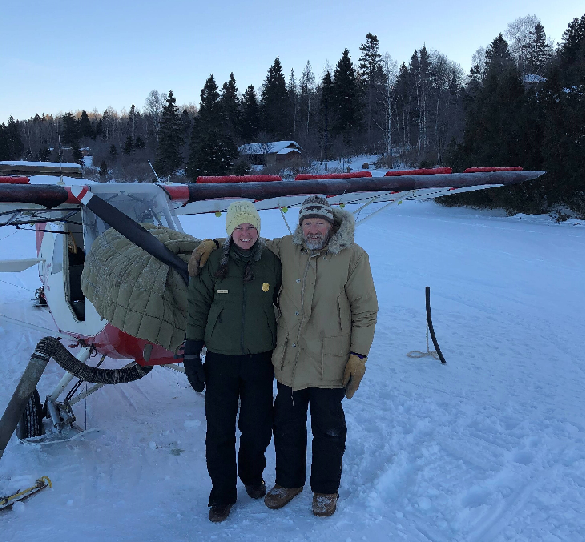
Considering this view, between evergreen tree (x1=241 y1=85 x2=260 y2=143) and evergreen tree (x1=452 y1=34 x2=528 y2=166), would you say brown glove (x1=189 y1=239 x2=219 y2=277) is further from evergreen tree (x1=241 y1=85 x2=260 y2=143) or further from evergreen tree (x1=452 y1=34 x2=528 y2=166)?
evergreen tree (x1=241 y1=85 x2=260 y2=143)

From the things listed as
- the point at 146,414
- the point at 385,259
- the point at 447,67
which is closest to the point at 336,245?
the point at 146,414

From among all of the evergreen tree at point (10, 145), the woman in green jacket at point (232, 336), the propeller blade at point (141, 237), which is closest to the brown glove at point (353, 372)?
the woman in green jacket at point (232, 336)

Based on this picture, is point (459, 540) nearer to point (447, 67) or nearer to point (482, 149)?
point (482, 149)

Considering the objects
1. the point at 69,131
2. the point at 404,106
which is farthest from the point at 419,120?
the point at 69,131

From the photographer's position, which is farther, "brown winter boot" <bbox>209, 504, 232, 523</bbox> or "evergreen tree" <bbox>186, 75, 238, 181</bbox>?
"evergreen tree" <bbox>186, 75, 238, 181</bbox>

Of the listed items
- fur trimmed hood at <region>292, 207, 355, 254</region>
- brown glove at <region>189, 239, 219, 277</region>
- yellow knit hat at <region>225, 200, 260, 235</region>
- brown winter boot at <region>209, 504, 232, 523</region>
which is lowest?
brown winter boot at <region>209, 504, 232, 523</region>

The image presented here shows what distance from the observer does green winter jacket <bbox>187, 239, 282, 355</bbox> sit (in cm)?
260

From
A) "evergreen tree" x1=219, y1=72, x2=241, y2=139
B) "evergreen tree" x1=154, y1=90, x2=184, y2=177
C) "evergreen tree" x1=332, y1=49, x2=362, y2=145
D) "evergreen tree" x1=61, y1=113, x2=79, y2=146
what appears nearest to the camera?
"evergreen tree" x1=154, y1=90, x2=184, y2=177

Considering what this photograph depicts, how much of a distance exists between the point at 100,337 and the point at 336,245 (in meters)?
2.18

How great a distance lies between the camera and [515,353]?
551cm

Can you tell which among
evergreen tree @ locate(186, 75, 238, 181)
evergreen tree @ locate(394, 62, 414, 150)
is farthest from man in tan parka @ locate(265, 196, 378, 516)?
evergreen tree @ locate(394, 62, 414, 150)

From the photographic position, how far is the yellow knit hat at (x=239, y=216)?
2580 millimetres

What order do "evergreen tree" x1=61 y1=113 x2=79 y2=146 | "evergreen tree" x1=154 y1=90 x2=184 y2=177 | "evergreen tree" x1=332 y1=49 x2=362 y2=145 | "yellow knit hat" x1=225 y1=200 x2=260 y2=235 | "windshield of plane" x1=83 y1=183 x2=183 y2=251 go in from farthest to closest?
"evergreen tree" x1=61 y1=113 x2=79 y2=146
"evergreen tree" x1=332 y1=49 x2=362 y2=145
"evergreen tree" x1=154 y1=90 x2=184 y2=177
"windshield of plane" x1=83 y1=183 x2=183 y2=251
"yellow knit hat" x1=225 y1=200 x2=260 y2=235

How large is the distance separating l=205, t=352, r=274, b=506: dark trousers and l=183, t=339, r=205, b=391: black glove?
9cm
